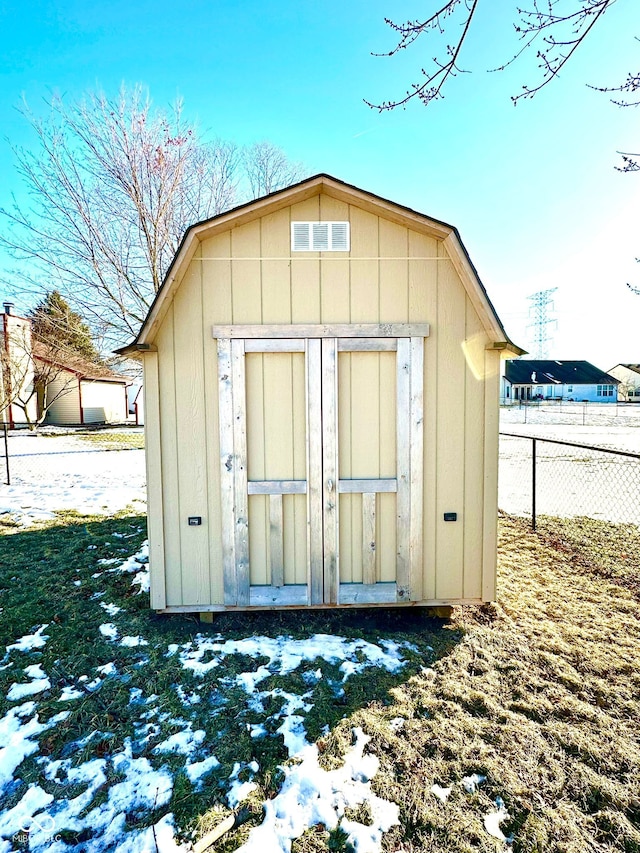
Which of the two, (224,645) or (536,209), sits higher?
(536,209)

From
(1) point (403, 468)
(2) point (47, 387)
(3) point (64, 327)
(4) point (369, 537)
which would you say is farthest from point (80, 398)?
(1) point (403, 468)

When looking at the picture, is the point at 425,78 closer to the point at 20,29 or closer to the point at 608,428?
the point at 20,29

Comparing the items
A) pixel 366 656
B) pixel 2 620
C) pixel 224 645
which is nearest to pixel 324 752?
pixel 366 656

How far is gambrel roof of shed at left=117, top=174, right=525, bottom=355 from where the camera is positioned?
9.22 feet

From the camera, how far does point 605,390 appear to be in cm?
4303

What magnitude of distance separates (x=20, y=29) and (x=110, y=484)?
24.3ft

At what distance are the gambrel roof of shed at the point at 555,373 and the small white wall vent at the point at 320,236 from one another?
41413 millimetres

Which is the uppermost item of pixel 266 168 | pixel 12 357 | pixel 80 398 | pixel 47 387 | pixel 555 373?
pixel 266 168

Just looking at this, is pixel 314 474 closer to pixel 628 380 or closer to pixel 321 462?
pixel 321 462

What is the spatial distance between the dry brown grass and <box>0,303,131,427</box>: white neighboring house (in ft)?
34.7

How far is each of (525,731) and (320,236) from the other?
10.7 feet

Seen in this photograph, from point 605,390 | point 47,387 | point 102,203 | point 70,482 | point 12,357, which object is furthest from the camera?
point 605,390

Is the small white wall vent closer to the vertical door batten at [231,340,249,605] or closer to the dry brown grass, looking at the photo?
the vertical door batten at [231,340,249,605]

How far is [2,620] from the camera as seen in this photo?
316cm
